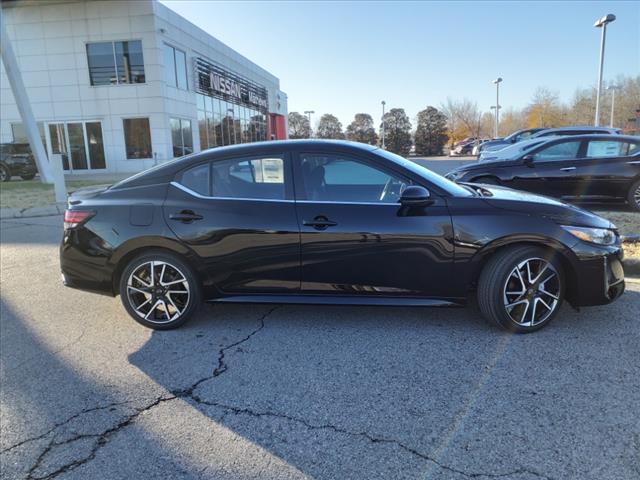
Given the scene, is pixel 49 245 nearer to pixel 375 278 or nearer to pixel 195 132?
pixel 375 278

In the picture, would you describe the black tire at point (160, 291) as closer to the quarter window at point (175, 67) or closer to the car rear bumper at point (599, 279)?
the car rear bumper at point (599, 279)

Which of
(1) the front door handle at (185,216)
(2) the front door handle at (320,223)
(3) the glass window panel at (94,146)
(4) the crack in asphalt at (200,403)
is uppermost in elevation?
(3) the glass window panel at (94,146)

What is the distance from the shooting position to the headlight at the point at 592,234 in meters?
3.65

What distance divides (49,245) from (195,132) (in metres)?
19.0

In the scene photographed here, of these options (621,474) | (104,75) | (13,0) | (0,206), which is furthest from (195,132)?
(621,474)

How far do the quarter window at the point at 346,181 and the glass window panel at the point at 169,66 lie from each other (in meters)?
20.9

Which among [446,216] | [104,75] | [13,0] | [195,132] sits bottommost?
[446,216]

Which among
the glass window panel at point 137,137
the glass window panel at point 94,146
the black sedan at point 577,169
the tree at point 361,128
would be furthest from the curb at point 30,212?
the tree at point 361,128

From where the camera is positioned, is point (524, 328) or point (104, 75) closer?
point (524, 328)

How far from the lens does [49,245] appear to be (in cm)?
770

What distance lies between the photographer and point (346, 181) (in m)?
3.98

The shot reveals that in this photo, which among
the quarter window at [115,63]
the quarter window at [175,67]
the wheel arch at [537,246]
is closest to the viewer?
the wheel arch at [537,246]

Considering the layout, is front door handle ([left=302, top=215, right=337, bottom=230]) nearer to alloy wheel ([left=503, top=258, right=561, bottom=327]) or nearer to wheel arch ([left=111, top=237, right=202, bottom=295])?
wheel arch ([left=111, top=237, right=202, bottom=295])

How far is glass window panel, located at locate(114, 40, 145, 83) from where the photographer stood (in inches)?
850
